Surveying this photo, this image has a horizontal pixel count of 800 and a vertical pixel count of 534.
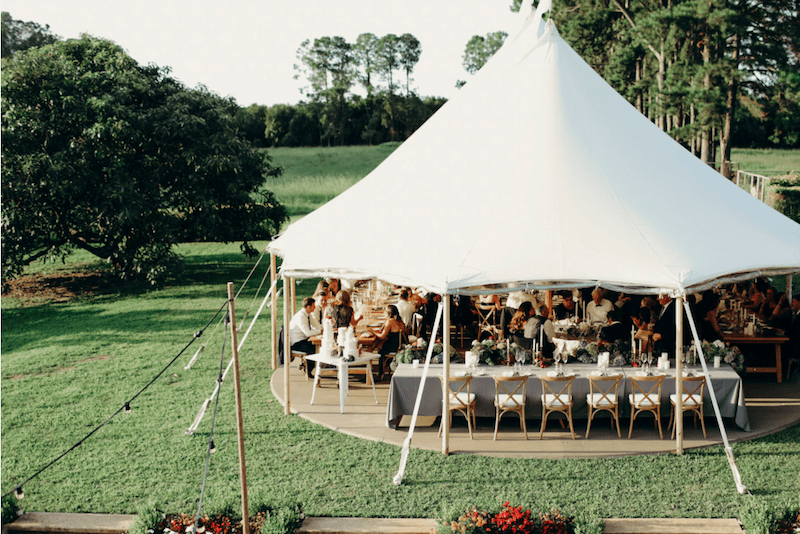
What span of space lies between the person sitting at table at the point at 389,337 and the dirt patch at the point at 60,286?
13420 mm

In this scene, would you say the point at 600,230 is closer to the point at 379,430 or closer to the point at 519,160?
the point at 519,160

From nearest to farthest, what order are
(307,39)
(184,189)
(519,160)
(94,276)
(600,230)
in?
(600,230) < (519,160) < (184,189) < (94,276) < (307,39)

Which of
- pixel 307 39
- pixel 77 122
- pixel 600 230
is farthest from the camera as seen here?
pixel 307 39

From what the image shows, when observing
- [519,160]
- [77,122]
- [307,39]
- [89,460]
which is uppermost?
[307,39]

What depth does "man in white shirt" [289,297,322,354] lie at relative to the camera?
11.6m

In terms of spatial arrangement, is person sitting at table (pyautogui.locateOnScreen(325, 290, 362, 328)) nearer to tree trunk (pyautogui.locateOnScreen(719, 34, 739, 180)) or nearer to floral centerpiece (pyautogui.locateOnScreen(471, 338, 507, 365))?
floral centerpiece (pyautogui.locateOnScreen(471, 338, 507, 365))

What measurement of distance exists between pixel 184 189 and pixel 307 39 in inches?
2114

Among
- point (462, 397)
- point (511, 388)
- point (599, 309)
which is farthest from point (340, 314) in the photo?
point (599, 309)

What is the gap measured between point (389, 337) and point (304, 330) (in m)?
1.42

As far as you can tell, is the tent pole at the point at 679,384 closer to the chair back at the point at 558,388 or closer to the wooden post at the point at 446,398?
the chair back at the point at 558,388

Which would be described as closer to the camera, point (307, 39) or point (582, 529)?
point (582, 529)

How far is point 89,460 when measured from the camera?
8.55 m

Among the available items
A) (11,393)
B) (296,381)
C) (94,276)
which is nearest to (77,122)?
(94,276)

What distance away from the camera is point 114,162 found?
68.9 feet
